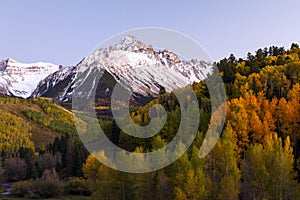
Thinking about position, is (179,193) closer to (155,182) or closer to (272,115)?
(155,182)

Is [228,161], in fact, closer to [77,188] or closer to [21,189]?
[77,188]

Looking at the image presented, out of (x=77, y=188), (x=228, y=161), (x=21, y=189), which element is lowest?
(x=77, y=188)

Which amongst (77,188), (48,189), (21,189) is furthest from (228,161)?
(21,189)

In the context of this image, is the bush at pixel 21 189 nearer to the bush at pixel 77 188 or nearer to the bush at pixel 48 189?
the bush at pixel 48 189

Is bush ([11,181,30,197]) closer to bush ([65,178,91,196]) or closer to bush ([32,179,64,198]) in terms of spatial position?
bush ([32,179,64,198])

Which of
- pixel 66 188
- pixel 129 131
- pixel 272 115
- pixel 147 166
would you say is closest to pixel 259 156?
pixel 147 166

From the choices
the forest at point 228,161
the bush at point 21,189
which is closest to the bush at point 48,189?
the forest at point 228,161

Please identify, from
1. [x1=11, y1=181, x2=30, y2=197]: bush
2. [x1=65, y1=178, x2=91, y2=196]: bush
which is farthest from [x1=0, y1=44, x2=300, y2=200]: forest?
[x1=65, y1=178, x2=91, y2=196]: bush

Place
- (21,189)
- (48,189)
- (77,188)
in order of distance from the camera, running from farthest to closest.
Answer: (77,188) → (21,189) → (48,189)

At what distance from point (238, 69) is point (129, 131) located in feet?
181

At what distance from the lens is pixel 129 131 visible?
8462 cm

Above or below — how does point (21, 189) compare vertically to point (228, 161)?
below

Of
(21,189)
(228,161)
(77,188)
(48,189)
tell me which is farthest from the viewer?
(77,188)

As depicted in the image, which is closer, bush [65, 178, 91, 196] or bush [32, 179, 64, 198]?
bush [32, 179, 64, 198]
